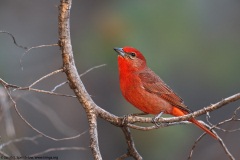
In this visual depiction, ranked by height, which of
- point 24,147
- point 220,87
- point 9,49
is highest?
point 9,49

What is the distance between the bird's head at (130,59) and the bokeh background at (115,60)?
1586 mm

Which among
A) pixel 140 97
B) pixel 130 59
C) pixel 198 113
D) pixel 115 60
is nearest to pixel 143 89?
pixel 140 97

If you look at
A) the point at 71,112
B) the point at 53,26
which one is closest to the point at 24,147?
the point at 71,112

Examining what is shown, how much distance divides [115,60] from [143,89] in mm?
2321

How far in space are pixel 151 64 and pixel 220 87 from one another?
156 centimetres

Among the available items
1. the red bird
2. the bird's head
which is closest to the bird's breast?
the red bird

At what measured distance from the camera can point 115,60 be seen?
8.09 metres

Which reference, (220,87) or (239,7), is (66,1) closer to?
(220,87)

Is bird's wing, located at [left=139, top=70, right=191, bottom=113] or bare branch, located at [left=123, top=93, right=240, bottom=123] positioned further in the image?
bird's wing, located at [left=139, top=70, right=191, bottom=113]

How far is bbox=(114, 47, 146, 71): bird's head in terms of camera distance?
20.0ft

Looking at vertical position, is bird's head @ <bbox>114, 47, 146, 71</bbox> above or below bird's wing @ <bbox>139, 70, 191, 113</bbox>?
above

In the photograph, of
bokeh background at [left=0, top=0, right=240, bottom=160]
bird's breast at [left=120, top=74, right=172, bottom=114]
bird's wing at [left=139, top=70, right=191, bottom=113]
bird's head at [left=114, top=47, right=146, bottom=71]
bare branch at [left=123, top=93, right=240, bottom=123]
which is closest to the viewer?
bare branch at [left=123, top=93, right=240, bottom=123]

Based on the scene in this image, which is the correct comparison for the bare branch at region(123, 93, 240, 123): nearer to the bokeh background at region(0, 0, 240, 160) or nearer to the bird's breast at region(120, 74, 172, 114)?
the bird's breast at region(120, 74, 172, 114)

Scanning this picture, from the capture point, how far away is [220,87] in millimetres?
8867
